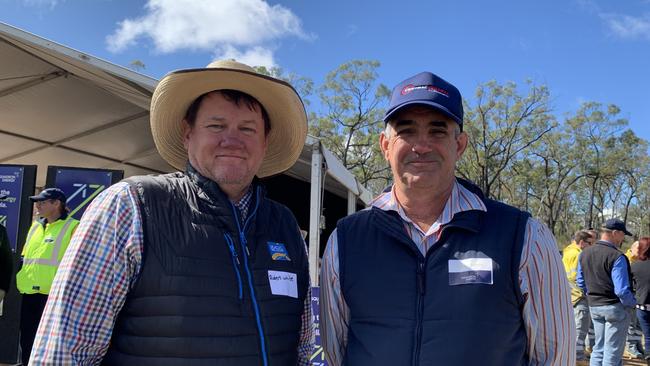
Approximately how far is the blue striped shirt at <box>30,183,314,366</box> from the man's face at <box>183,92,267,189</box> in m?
0.33

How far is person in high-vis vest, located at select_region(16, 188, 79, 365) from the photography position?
5.17m

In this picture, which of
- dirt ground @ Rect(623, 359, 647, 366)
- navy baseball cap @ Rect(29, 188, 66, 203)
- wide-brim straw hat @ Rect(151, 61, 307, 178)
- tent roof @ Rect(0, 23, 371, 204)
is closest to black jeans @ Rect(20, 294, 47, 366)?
navy baseball cap @ Rect(29, 188, 66, 203)

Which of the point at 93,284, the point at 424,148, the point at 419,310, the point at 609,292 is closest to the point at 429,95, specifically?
the point at 424,148

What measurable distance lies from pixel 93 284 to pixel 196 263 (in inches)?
11.5

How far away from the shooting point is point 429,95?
1705 millimetres

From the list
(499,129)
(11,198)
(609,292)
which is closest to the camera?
(11,198)

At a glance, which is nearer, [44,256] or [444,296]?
[444,296]

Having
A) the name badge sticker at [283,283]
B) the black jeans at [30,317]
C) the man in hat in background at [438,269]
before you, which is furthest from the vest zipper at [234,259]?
the black jeans at [30,317]

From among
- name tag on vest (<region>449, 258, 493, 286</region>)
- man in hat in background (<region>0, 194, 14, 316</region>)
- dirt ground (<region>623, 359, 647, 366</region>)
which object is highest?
name tag on vest (<region>449, 258, 493, 286</region>)

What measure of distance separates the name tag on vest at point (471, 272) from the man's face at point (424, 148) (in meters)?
0.32

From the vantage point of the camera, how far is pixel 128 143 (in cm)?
876

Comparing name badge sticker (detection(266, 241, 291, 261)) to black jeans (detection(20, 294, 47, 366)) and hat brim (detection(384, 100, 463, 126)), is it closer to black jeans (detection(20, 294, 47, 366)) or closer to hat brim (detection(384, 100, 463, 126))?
hat brim (detection(384, 100, 463, 126))

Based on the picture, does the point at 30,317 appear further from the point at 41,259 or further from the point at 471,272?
the point at 471,272

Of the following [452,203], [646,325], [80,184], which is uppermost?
[80,184]
